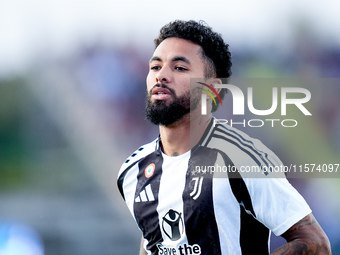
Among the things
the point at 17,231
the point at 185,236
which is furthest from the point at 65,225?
the point at 185,236

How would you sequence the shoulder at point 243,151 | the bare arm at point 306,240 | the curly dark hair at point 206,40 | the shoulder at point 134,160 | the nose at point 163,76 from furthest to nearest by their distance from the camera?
the shoulder at point 134,160 → the curly dark hair at point 206,40 → the nose at point 163,76 → the shoulder at point 243,151 → the bare arm at point 306,240

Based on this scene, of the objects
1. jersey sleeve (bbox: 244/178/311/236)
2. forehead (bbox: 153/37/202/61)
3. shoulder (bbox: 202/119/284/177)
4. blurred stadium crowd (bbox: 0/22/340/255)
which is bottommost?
jersey sleeve (bbox: 244/178/311/236)

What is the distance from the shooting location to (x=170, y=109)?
2164mm

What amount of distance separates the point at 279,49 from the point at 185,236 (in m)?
5.42

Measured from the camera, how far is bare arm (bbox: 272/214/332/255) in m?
1.86

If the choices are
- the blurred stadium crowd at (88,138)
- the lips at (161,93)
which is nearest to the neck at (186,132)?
the lips at (161,93)

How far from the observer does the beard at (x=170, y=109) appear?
2.16 meters

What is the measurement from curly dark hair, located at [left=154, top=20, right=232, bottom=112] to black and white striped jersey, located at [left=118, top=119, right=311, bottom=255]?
0.31 metres

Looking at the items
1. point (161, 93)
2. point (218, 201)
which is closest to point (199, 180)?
point (218, 201)

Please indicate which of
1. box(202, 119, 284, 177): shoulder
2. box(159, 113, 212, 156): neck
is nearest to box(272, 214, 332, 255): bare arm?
box(202, 119, 284, 177): shoulder

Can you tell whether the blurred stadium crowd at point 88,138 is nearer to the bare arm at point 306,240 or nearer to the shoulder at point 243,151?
the shoulder at point 243,151

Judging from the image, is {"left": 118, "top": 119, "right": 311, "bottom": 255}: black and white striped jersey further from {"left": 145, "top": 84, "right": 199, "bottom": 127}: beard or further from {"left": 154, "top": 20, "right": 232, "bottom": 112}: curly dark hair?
{"left": 154, "top": 20, "right": 232, "bottom": 112}: curly dark hair

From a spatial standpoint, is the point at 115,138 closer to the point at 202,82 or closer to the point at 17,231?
the point at 17,231

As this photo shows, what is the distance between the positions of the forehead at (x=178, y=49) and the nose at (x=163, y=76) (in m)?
0.08
